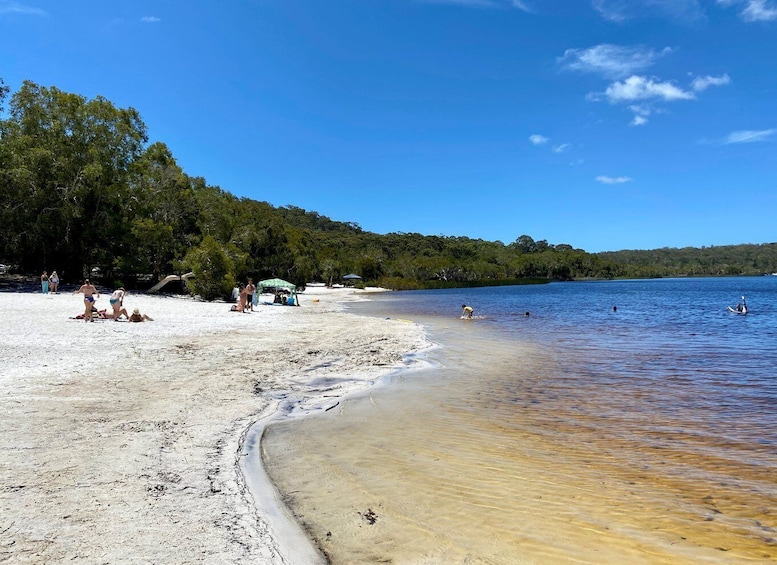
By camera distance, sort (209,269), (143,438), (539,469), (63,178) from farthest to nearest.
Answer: (209,269)
(63,178)
(143,438)
(539,469)

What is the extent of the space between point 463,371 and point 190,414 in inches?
289

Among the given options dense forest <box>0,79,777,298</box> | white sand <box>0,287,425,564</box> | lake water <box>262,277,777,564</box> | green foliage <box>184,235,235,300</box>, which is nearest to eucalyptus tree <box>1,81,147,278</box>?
dense forest <box>0,79,777,298</box>

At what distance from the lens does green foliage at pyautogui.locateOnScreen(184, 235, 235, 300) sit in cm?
3547

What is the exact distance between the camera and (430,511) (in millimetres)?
4656

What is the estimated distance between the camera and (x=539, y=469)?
583 cm

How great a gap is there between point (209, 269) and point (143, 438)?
104 ft

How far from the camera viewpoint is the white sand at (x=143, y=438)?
12.1ft

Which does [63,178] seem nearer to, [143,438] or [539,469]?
[143,438]

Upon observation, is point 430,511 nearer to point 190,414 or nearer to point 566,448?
point 566,448

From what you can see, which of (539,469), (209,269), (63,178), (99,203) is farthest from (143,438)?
(99,203)

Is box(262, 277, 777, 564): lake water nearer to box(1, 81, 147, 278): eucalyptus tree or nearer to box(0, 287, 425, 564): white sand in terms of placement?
box(0, 287, 425, 564): white sand

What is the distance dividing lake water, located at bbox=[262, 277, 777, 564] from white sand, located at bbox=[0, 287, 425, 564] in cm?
64

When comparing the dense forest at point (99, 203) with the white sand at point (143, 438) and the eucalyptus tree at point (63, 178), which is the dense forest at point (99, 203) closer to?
the eucalyptus tree at point (63, 178)

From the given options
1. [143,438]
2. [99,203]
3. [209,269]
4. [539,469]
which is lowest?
[539,469]
